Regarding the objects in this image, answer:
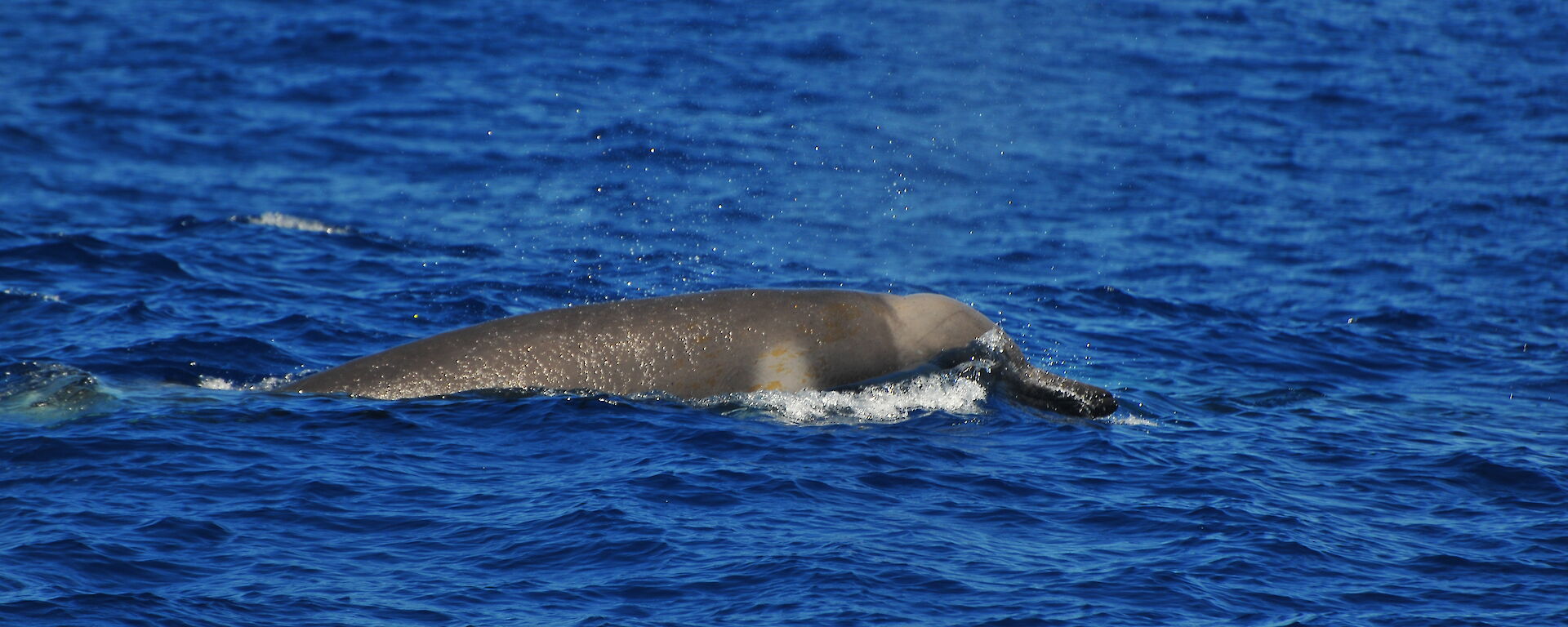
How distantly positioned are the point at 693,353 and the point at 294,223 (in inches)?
453

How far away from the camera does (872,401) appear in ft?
43.2

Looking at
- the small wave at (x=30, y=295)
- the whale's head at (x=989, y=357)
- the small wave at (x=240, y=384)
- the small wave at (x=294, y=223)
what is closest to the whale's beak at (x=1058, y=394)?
the whale's head at (x=989, y=357)

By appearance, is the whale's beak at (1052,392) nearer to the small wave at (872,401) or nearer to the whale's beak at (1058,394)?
the whale's beak at (1058,394)

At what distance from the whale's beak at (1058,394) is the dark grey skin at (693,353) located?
0.01 metres

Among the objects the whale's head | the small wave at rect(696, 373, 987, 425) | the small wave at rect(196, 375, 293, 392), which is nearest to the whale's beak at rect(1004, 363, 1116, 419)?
the whale's head

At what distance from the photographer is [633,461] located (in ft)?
37.9

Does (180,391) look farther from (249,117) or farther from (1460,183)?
(1460,183)

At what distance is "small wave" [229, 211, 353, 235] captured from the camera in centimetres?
2214

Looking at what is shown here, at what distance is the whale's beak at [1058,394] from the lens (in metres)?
13.5

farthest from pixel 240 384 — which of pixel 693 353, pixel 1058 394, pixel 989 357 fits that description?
pixel 1058 394

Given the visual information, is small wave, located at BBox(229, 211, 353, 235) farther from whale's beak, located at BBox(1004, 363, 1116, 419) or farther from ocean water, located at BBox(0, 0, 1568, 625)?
whale's beak, located at BBox(1004, 363, 1116, 419)

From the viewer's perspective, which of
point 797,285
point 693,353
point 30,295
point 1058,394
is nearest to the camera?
point 693,353

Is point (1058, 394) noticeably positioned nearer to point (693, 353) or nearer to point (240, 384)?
point (693, 353)

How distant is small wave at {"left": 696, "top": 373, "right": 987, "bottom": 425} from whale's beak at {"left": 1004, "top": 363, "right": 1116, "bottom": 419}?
340 mm
